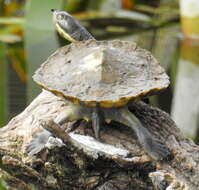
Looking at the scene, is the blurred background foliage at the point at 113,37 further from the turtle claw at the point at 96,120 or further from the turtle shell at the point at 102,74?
the turtle claw at the point at 96,120

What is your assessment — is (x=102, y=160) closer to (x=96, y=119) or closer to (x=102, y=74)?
(x=96, y=119)

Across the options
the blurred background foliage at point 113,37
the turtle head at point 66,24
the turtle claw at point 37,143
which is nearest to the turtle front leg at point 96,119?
the turtle claw at point 37,143

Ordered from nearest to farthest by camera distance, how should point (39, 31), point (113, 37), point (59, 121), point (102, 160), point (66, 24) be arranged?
point (102, 160), point (59, 121), point (66, 24), point (113, 37), point (39, 31)

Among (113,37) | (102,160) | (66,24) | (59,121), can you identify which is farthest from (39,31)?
(102,160)

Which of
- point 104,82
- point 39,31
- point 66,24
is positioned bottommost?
point 39,31

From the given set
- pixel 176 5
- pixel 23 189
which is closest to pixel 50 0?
pixel 176 5

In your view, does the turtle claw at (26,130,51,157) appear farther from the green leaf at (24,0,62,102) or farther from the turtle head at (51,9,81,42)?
the green leaf at (24,0,62,102)

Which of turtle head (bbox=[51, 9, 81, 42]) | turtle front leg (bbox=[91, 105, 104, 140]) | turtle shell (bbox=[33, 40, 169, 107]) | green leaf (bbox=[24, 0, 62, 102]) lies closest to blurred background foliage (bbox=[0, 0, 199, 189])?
green leaf (bbox=[24, 0, 62, 102])
